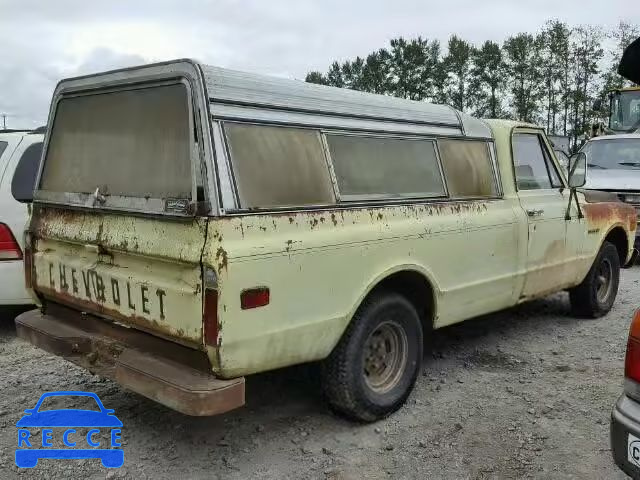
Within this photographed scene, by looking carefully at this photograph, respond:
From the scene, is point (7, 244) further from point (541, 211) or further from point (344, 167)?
point (541, 211)

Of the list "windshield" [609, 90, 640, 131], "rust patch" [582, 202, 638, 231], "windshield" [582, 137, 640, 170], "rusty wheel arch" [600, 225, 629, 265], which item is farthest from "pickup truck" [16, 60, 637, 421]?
"windshield" [609, 90, 640, 131]

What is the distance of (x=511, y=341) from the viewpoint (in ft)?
18.4

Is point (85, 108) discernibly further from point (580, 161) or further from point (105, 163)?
point (580, 161)

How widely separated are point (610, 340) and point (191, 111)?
438cm

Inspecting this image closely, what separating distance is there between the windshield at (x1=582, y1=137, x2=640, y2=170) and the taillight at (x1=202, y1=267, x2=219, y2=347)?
9378 mm

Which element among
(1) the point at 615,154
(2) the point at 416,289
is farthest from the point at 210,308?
(1) the point at 615,154

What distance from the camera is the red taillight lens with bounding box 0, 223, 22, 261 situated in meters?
5.20

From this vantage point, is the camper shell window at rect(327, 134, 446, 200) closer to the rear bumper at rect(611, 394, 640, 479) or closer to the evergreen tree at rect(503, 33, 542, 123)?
the rear bumper at rect(611, 394, 640, 479)

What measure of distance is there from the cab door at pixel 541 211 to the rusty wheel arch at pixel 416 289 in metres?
1.17

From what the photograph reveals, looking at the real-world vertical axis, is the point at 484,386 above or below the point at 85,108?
below

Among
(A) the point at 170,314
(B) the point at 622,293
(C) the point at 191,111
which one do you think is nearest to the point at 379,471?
(A) the point at 170,314

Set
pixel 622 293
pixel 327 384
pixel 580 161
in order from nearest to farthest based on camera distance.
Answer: pixel 327 384 < pixel 580 161 < pixel 622 293

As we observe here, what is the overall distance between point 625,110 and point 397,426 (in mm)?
13630

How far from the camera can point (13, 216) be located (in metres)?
5.22
